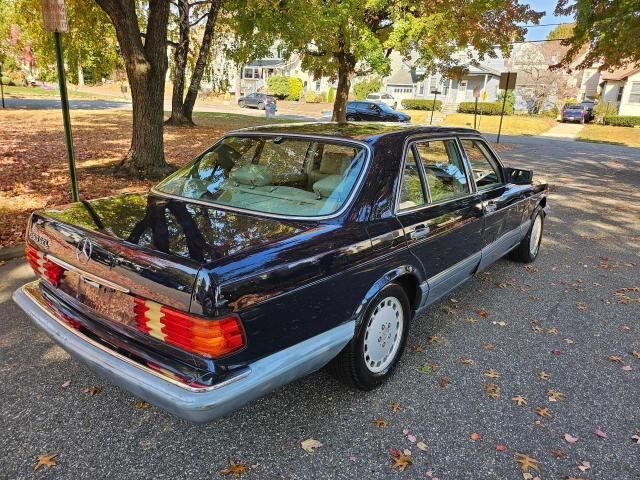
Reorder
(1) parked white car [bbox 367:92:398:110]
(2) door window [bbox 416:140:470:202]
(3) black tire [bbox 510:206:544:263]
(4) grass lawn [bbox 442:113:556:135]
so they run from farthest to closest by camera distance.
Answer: (1) parked white car [bbox 367:92:398:110] → (4) grass lawn [bbox 442:113:556:135] → (3) black tire [bbox 510:206:544:263] → (2) door window [bbox 416:140:470:202]

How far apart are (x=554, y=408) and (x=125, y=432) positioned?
2.57 meters

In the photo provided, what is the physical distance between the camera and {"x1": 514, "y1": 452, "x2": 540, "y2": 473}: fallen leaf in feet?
8.00

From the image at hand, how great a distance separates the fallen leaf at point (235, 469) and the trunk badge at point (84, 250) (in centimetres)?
125

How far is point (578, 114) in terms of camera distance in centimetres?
3806

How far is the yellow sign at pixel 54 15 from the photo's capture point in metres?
4.66

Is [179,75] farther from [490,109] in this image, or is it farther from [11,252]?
[490,109]

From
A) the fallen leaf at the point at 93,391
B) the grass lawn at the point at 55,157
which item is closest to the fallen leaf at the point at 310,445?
the fallen leaf at the point at 93,391

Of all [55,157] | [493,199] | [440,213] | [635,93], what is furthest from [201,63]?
[635,93]

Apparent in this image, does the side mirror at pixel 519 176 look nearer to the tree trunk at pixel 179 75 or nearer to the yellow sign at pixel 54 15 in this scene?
the yellow sign at pixel 54 15

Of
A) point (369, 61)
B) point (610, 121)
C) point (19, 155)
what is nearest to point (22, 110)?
point (19, 155)

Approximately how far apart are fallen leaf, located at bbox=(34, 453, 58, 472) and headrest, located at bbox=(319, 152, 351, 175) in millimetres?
2222

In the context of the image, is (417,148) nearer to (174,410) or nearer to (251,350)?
(251,350)

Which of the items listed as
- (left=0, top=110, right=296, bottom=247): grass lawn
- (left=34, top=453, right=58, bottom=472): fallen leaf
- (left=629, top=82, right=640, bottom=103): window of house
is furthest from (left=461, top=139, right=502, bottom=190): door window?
(left=629, top=82, right=640, bottom=103): window of house

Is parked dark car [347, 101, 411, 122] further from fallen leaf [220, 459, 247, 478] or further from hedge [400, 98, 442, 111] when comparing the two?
fallen leaf [220, 459, 247, 478]
